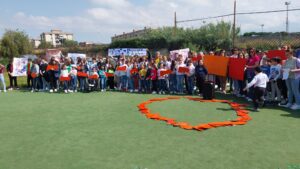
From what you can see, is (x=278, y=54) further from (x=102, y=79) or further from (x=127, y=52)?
(x=127, y=52)

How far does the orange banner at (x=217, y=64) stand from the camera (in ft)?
41.7

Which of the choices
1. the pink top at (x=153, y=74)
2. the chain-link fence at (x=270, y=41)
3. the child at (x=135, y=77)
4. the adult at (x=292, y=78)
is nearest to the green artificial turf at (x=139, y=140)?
the adult at (x=292, y=78)

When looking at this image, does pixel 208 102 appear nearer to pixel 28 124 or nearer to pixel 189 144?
pixel 189 144

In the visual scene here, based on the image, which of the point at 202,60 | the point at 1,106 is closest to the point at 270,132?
the point at 202,60

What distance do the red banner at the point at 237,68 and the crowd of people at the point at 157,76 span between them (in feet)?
0.69

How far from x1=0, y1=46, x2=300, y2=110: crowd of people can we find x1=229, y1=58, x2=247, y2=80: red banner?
21 cm

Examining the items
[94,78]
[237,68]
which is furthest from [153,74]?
[237,68]

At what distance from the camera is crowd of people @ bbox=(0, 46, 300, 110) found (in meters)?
10.5

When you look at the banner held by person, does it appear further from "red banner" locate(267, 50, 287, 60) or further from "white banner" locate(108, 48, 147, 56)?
"red banner" locate(267, 50, 287, 60)

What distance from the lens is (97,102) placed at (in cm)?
1134

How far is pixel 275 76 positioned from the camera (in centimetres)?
1026

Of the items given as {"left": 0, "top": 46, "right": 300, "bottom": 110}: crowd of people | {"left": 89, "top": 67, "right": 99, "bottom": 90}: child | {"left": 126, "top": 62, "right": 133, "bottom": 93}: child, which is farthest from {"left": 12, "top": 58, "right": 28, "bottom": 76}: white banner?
{"left": 126, "top": 62, "right": 133, "bottom": 93}: child

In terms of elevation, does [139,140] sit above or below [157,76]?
below

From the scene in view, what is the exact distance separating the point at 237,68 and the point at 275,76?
1.98 m
